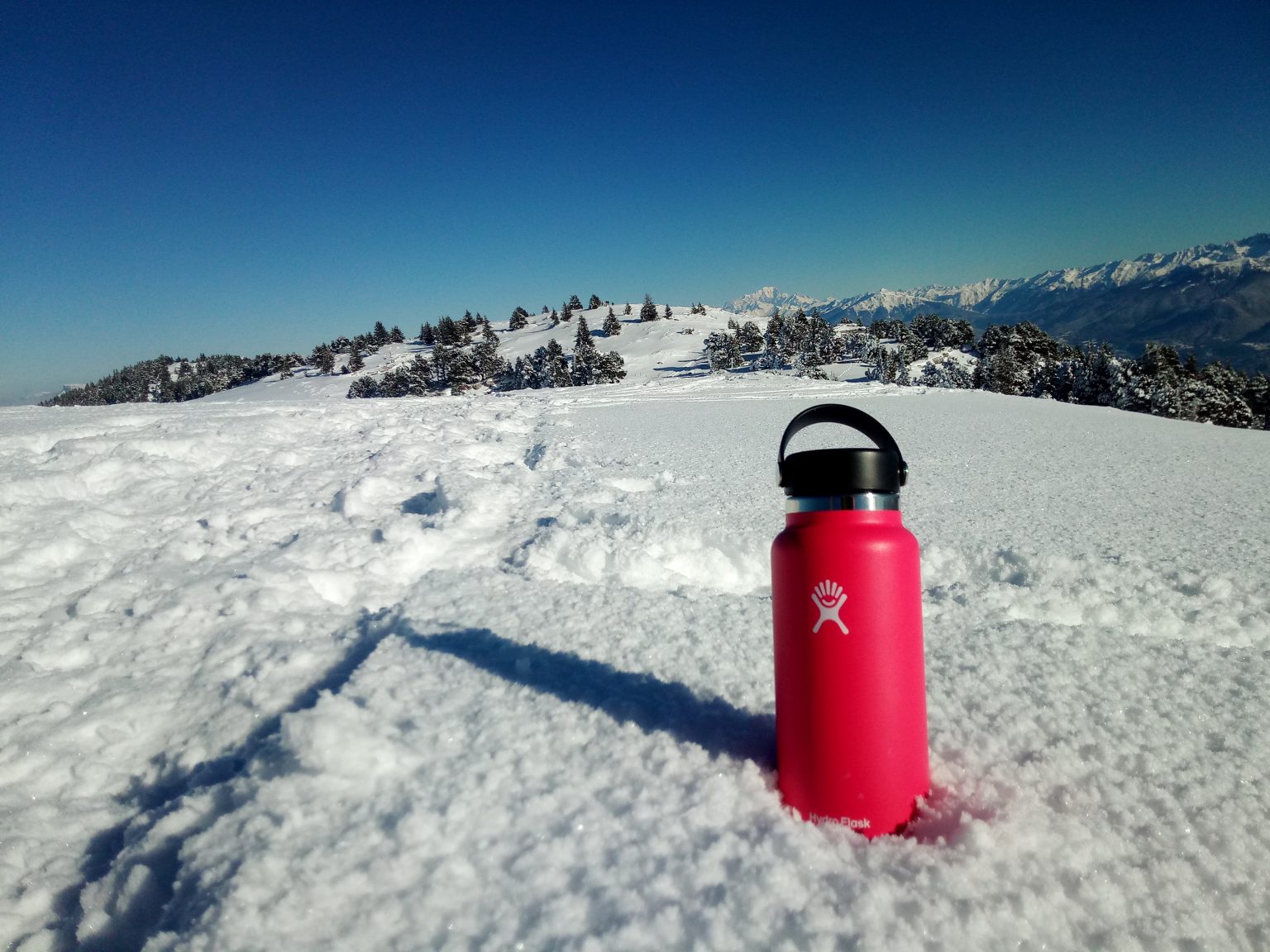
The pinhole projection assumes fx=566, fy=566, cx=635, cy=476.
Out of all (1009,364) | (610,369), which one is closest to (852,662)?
(610,369)

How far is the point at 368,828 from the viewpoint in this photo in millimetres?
1180

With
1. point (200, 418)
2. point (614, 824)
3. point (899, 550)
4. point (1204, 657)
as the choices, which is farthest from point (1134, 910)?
point (200, 418)

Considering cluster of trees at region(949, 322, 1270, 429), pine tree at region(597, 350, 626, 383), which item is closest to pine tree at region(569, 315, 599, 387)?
pine tree at region(597, 350, 626, 383)

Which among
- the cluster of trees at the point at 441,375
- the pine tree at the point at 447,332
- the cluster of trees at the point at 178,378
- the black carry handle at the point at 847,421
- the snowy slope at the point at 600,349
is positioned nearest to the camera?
the black carry handle at the point at 847,421

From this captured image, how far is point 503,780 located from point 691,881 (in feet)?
1.61

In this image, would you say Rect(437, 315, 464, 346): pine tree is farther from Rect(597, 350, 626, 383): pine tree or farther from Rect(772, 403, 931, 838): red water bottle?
Rect(772, 403, 931, 838): red water bottle

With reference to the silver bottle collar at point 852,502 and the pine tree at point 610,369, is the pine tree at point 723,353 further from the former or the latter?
the silver bottle collar at point 852,502

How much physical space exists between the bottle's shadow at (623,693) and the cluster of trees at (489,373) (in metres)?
47.4

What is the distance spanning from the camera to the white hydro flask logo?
1.14 metres

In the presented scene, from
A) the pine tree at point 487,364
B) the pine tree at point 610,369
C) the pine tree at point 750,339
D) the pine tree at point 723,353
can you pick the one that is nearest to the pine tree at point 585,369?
the pine tree at point 610,369

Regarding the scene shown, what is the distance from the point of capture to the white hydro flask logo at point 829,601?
1.14 metres

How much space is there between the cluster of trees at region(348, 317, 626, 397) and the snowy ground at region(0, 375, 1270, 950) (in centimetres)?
4630

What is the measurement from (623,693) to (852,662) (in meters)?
0.75

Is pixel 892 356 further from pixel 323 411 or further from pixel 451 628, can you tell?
pixel 451 628
